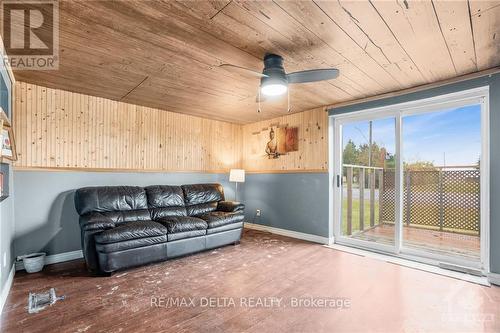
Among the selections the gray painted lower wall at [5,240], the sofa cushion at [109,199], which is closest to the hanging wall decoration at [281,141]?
the sofa cushion at [109,199]

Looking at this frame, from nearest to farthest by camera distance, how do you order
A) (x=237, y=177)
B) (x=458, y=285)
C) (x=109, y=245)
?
1. (x=458, y=285)
2. (x=109, y=245)
3. (x=237, y=177)

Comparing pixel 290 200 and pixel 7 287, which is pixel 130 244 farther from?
pixel 290 200

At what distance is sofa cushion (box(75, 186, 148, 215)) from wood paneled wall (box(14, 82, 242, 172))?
19.1 inches

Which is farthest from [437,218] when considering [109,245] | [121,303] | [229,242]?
[109,245]

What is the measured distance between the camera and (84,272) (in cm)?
316

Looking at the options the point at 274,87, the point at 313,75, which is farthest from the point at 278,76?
the point at 313,75

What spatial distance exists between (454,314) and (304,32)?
9.21 feet

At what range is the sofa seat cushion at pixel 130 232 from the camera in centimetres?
302

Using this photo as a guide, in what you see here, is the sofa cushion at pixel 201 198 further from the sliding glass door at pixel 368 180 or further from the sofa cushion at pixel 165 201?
the sliding glass door at pixel 368 180

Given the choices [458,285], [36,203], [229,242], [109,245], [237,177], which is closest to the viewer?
[458,285]

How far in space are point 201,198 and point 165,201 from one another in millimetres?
705

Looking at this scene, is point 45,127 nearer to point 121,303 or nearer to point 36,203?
point 36,203

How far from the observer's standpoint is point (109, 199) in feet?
12.2

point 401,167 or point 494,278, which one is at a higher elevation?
point 401,167
